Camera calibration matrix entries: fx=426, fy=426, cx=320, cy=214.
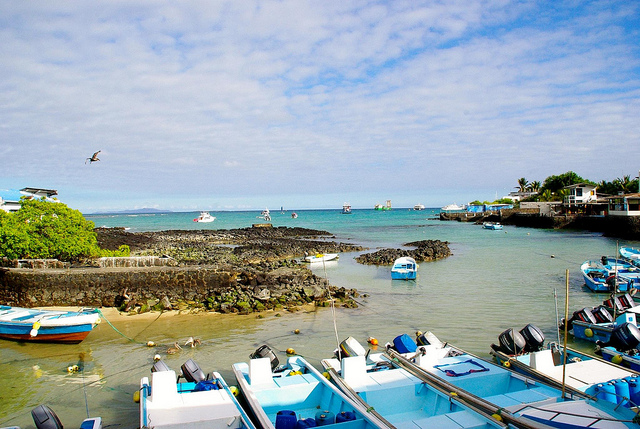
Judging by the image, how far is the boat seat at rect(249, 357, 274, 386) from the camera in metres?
8.97

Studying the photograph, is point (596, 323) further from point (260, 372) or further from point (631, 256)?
point (631, 256)

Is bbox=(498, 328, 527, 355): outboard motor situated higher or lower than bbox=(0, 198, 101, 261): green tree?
lower

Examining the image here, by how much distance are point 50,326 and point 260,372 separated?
8.33 m

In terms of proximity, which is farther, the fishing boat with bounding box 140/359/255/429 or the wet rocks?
the wet rocks

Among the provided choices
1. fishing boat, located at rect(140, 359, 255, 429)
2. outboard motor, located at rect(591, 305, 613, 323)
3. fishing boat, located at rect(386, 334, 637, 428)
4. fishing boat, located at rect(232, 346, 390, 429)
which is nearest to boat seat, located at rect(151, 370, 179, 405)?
fishing boat, located at rect(140, 359, 255, 429)

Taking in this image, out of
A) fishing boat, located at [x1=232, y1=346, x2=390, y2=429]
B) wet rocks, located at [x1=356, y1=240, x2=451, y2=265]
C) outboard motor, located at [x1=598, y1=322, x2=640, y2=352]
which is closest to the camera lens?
fishing boat, located at [x1=232, y1=346, x2=390, y2=429]

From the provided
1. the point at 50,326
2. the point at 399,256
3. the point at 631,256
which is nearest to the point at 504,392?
the point at 50,326

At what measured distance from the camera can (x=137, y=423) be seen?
898cm

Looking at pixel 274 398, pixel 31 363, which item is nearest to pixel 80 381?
pixel 31 363

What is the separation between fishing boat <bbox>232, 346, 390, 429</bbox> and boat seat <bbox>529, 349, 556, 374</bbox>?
4.27 metres

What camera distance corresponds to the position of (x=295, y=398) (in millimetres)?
8562

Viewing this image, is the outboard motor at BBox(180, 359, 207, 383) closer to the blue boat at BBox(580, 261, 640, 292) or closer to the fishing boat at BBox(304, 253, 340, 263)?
the blue boat at BBox(580, 261, 640, 292)

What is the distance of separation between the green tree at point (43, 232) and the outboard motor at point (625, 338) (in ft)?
78.2

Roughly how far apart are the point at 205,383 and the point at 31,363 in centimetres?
731
